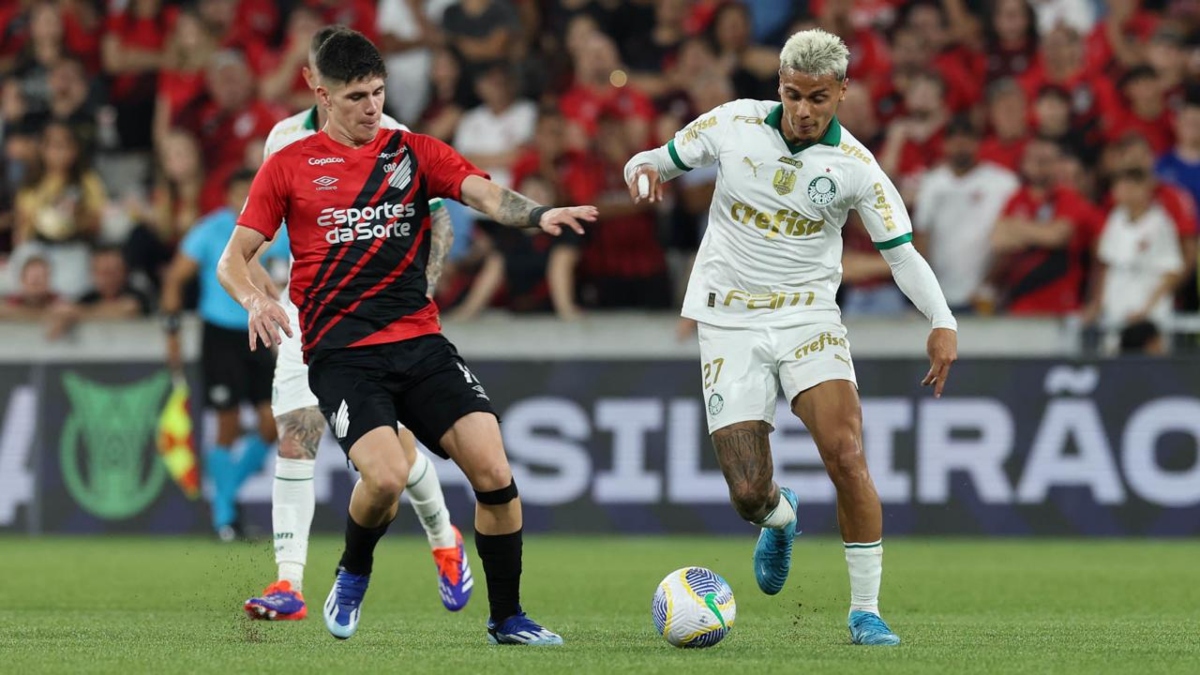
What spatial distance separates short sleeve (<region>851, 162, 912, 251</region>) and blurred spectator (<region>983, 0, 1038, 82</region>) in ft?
29.0

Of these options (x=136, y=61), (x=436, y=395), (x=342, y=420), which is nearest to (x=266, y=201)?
(x=342, y=420)

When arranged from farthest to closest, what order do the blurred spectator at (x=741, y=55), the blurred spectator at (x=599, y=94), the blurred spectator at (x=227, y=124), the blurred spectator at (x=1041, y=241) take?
the blurred spectator at (x=227, y=124) → the blurred spectator at (x=741, y=55) → the blurred spectator at (x=599, y=94) → the blurred spectator at (x=1041, y=241)

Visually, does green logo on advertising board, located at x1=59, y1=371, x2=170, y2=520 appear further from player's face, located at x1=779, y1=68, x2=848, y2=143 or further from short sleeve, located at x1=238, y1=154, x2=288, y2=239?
player's face, located at x1=779, y1=68, x2=848, y2=143

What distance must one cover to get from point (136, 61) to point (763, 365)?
11612 mm

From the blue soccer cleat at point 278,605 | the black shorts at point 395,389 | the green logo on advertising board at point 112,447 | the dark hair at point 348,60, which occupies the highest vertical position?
the dark hair at point 348,60

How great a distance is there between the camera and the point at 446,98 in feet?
55.4

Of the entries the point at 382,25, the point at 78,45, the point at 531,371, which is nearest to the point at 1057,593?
the point at 531,371

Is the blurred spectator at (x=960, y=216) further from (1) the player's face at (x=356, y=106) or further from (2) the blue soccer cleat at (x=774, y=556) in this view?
(1) the player's face at (x=356, y=106)

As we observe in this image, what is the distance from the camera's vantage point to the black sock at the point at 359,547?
307 inches

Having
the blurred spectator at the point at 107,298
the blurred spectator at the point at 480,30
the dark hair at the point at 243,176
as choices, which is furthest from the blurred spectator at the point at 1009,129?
the blurred spectator at the point at 107,298

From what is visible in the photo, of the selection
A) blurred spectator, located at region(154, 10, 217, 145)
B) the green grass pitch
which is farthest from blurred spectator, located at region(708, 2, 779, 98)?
blurred spectator, located at region(154, 10, 217, 145)

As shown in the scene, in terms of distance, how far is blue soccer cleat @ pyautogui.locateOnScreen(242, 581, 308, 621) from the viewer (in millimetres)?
8844

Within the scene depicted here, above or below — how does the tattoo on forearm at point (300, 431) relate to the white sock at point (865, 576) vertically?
above

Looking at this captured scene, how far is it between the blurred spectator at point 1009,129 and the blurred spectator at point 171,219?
6694 millimetres
